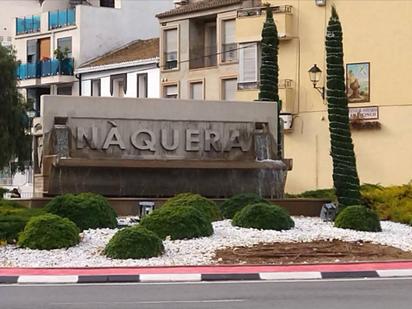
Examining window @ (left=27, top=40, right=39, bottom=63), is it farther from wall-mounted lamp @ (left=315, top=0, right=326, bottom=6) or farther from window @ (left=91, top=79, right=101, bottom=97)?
wall-mounted lamp @ (left=315, top=0, right=326, bottom=6)

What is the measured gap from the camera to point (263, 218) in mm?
21594

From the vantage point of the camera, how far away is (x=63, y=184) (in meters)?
26.0

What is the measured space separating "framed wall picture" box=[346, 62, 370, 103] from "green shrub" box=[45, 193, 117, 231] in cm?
2072

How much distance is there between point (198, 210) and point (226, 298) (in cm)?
708

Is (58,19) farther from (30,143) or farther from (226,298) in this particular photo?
(226,298)

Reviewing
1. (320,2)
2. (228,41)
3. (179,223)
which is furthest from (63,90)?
(179,223)

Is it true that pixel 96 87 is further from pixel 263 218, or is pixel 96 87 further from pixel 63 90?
pixel 263 218

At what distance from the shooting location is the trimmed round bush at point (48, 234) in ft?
63.8

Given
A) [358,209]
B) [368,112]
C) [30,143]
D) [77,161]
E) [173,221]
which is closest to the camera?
[173,221]

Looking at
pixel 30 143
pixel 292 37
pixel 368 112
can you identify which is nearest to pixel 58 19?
pixel 30 143

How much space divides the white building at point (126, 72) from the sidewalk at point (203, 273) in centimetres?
3378

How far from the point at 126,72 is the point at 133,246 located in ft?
115

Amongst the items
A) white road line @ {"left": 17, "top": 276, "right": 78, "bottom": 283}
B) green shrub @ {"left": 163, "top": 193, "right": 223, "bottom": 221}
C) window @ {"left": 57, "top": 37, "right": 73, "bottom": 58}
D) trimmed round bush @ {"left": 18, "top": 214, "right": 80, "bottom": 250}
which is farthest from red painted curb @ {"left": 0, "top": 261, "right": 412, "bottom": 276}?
window @ {"left": 57, "top": 37, "right": 73, "bottom": 58}

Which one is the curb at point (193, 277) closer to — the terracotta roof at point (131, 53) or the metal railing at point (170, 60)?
the metal railing at point (170, 60)
